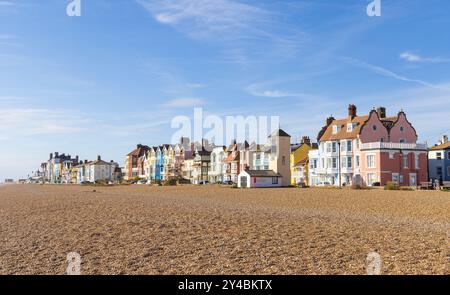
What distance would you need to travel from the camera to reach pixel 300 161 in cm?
8106

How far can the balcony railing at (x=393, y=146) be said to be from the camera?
5831 cm

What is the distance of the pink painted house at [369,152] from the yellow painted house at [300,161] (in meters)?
7.44

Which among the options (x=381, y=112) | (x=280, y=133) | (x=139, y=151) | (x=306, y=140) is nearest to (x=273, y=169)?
(x=280, y=133)

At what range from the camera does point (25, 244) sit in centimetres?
1400

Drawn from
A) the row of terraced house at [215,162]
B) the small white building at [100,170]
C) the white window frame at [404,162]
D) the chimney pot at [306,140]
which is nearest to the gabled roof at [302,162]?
the row of terraced house at [215,162]

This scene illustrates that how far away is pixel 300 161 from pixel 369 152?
2237 cm

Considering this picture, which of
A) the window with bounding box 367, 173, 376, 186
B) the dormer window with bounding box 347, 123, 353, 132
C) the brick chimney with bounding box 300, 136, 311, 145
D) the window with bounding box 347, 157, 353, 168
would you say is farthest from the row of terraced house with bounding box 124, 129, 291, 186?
the window with bounding box 367, 173, 376, 186

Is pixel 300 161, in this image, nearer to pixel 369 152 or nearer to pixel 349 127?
pixel 349 127

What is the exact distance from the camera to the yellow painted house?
78.5 meters

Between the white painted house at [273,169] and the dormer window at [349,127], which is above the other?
the dormer window at [349,127]

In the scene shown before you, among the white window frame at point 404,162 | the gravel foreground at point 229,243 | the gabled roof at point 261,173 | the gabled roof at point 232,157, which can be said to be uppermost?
the gabled roof at point 232,157

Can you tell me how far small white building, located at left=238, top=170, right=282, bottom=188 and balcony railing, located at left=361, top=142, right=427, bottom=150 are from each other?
1529 centimetres

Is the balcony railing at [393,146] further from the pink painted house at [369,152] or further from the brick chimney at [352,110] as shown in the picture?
the brick chimney at [352,110]
